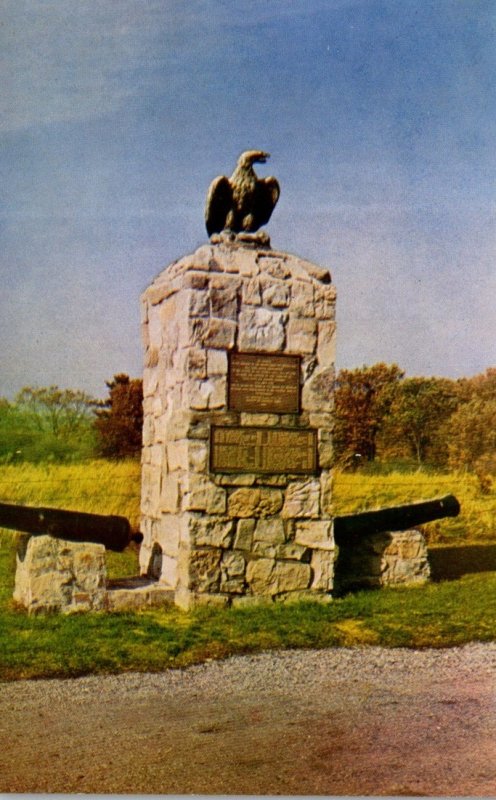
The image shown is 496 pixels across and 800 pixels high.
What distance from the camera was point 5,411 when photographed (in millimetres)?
10430

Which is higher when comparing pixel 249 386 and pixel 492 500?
pixel 249 386

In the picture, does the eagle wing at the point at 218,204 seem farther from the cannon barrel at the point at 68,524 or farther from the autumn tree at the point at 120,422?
the autumn tree at the point at 120,422

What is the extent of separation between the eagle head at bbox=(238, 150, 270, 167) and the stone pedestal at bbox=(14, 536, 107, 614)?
3635mm

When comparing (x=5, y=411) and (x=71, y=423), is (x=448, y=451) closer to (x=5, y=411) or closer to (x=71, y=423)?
(x=71, y=423)

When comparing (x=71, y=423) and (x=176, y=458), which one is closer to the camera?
(x=176, y=458)

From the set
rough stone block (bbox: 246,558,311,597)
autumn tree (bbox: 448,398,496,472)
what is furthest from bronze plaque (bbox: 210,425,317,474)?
autumn tree (bbox: 448,398,496,472)

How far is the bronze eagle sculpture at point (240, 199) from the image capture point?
7758 millimetres

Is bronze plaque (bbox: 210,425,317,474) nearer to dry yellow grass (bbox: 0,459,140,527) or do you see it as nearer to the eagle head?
the eagle head

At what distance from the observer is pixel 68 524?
7.07 metres

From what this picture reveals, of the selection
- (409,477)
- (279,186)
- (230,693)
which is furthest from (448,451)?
(230,693)

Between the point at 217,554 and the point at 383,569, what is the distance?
1.94 metres

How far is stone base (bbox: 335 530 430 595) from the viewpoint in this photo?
328 inches

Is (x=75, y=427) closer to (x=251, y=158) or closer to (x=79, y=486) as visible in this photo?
(x=79, y=486)

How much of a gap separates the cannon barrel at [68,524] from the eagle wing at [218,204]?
2.77 metres
